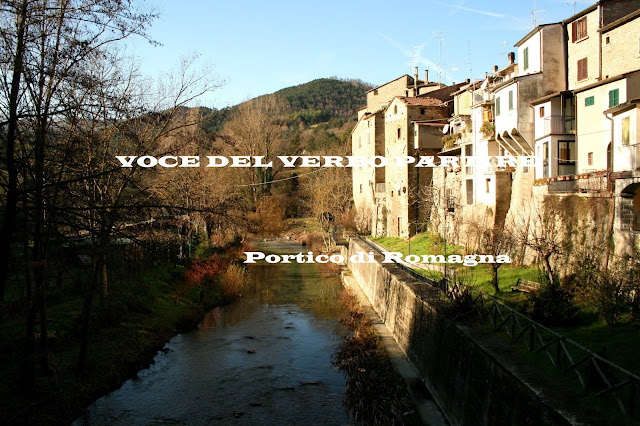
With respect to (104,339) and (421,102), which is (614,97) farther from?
(421,102)

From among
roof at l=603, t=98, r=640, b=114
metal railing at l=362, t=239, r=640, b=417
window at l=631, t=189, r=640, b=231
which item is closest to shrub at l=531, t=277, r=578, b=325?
metal railing at l=362, t=239, r=640, b=417

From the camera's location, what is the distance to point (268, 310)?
22.9 meters

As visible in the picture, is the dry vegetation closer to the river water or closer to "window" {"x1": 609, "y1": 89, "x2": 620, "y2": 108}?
the river water

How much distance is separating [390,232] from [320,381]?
75.9 ft

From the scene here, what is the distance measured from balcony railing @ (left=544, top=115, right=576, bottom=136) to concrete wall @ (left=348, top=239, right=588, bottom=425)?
25.9 feet

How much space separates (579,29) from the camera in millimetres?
21047

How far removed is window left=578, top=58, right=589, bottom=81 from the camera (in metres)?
20.6

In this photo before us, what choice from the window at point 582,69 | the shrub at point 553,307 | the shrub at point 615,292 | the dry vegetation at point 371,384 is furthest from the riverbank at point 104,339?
the window at point 582,69

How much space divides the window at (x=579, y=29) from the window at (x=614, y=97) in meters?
5.33

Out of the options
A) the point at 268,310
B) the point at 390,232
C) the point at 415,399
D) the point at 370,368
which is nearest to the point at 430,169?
the point at 390,232

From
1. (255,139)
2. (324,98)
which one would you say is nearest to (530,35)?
(255,139)

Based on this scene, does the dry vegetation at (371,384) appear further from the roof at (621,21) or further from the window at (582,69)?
the roof at (621,21)

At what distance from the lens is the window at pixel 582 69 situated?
20.6 m

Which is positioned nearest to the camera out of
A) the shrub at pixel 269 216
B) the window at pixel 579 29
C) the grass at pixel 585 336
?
the grass at pixel 585 336
